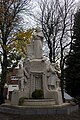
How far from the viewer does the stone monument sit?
17.3 meters

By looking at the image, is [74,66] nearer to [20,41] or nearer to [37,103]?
[20,41]

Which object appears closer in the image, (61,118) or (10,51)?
(61,118)

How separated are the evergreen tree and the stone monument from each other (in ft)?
33.5

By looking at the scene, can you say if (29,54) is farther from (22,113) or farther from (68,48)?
(68,48)

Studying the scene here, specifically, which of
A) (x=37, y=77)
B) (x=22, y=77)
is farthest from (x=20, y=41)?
(x=22, y=77)

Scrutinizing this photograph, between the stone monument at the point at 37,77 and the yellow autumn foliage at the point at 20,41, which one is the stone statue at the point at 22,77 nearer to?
the stone monument at the point at 37,77

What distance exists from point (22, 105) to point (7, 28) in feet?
29.5

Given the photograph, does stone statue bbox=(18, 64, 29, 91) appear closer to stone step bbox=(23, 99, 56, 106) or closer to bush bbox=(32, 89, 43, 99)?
bush bbox=(32, 89, 43, 99)

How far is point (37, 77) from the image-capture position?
58.9 ft

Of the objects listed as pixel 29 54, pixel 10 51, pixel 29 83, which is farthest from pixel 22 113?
pixel 10 51

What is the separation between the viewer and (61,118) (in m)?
12.8

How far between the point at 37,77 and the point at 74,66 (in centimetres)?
1183

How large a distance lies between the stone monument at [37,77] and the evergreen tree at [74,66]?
10.2 metres

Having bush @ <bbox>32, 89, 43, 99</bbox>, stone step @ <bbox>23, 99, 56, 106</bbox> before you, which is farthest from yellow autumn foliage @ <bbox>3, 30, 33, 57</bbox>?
stone step @ <bbox>23, 99, 56, 106</bbox>
